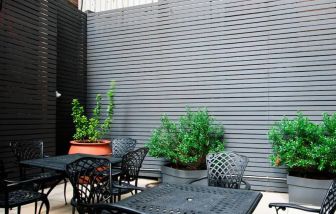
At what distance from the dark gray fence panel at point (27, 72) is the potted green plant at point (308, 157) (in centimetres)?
417

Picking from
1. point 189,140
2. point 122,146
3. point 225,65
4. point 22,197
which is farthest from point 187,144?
point 22,197

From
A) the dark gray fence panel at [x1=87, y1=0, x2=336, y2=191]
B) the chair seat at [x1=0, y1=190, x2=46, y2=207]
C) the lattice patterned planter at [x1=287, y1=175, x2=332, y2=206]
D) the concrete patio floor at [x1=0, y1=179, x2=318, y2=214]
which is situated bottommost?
the concrete patio floor at [x1=0, y1=179, x2=318, y2=214]

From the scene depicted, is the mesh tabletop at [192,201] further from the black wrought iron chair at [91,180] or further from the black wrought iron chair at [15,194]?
the black wrought iron chair at [15,194]

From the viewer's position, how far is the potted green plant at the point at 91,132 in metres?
5.65

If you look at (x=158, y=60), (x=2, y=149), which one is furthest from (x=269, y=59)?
(x=2, y=149)

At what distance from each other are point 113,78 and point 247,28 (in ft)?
10.5

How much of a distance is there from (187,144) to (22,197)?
9.40ft

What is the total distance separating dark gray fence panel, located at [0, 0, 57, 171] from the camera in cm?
482

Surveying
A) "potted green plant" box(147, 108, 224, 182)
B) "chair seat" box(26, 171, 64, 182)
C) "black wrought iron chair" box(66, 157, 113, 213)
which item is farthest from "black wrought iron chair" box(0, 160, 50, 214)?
"potted green plant" box(147, 108, 224, 182)

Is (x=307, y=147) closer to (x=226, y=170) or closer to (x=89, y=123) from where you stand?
(x=226, y=170)

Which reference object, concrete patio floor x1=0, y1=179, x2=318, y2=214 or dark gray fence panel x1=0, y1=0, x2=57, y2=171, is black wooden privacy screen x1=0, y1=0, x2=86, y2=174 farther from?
concrete patio floor x1=0, y1=179, x2=318, y2=214

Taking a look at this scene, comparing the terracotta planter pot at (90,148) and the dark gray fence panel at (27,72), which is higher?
the dark gray fence panel at (27,72)

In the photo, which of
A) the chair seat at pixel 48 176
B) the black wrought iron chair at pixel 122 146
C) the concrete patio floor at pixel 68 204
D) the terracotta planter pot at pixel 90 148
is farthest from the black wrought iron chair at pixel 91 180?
the terracotta planter pot at pixel 90 148

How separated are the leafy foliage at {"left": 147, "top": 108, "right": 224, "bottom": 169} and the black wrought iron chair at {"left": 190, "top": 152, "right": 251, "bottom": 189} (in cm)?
179
